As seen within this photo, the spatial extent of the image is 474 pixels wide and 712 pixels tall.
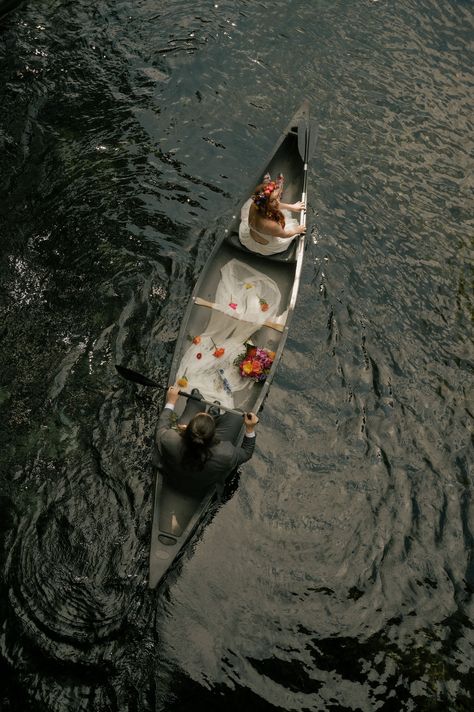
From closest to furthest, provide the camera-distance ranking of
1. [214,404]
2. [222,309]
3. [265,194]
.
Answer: [214,404], [222,309], [265,194]

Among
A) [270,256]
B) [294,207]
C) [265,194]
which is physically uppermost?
[265,194]

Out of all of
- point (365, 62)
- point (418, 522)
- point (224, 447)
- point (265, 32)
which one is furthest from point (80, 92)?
point (418, 522)

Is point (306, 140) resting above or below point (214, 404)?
above

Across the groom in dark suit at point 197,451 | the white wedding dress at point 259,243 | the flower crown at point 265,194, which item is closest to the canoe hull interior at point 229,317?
the white wedding dress at point 259,243

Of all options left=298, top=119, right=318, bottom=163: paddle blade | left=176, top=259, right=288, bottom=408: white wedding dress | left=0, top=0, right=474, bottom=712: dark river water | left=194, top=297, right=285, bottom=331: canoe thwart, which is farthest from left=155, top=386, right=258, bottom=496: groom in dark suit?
left=298, top=119, right=318, bottom=163: paddle blade

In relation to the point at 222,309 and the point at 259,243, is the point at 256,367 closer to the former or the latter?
the point at 222,309

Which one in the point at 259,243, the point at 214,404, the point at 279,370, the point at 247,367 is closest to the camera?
the point at 214,404

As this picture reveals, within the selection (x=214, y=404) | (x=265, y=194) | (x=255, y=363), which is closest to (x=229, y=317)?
(x=255, y=363)
